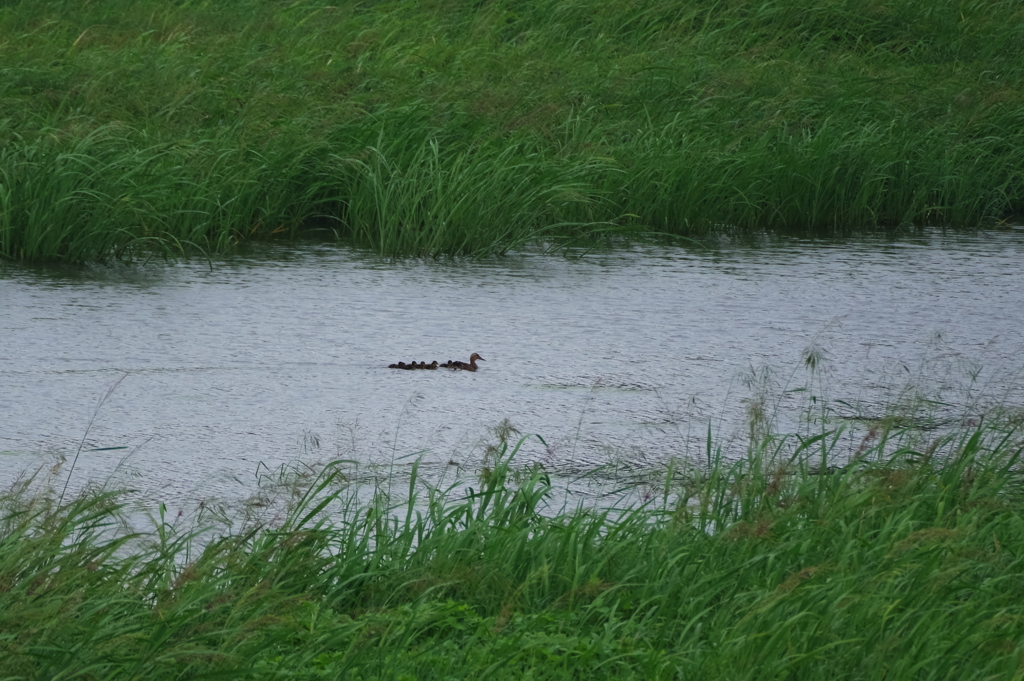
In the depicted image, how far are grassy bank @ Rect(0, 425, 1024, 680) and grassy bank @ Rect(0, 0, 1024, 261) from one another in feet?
9.53

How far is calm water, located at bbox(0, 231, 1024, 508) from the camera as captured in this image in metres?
3.32

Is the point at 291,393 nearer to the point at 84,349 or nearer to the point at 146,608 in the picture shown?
the point at 84,349

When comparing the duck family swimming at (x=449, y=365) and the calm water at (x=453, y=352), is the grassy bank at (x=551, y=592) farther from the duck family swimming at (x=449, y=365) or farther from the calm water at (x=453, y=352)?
the duck family swimming at (x=449, y=365)

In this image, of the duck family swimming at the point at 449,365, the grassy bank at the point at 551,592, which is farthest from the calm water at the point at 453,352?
the grassy bank at the point at 551,592

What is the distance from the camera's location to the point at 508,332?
4.41m

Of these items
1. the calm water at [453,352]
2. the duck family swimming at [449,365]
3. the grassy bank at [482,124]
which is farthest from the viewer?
the grassy bank at [482,124]

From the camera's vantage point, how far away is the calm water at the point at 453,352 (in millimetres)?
3320

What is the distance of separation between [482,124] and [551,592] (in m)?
4.40

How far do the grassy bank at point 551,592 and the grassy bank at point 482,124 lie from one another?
9.53 feet

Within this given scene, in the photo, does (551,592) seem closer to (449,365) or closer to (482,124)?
(449,365)

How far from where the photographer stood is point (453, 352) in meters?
4.16

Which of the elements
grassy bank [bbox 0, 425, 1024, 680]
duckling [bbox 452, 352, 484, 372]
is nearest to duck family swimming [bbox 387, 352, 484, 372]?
duckling [bbox 452, 352, 484, 372]

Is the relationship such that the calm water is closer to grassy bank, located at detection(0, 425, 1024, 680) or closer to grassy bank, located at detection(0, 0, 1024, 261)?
grassy bank, located at detection(0, 0, 1024, 261)

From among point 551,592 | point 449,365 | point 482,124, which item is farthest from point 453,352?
point 482,124
